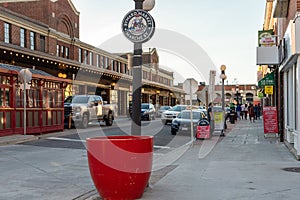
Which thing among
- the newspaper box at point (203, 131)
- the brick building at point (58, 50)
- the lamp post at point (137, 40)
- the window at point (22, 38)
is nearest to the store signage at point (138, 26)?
the lamp post at point (137, 40)

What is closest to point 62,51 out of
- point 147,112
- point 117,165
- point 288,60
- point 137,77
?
point 147,112

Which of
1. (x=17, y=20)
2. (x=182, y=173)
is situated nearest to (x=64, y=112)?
(x=17, y=20)

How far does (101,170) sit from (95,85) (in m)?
36.7

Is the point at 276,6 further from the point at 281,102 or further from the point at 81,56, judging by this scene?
the point at 81,56

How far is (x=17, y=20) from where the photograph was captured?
101 feet

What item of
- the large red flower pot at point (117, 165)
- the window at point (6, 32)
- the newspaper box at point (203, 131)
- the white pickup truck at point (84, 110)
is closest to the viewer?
the large red flower pot at point (117, 165)

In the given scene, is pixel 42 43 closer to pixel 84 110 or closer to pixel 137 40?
pixel 84 110

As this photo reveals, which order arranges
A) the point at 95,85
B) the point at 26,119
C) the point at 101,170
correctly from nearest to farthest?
the point at 101,170
the point at 26,119
the point at 95,85

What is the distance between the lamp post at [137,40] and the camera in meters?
8.06

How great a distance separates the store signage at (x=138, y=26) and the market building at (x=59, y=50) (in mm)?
11307

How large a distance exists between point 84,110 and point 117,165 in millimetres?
19301

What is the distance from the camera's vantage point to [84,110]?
1006 inches

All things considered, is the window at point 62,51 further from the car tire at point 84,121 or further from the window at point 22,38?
the car tire at point 84,121

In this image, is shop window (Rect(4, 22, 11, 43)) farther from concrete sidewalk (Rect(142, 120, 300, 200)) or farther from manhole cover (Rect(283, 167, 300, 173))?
manhole cover (Rect(283, 167, 300, 173))
